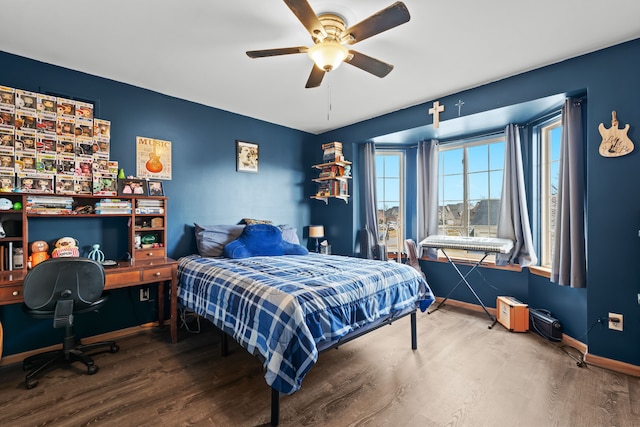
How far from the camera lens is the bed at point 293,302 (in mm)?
1646

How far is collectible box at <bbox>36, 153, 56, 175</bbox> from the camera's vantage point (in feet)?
8.25

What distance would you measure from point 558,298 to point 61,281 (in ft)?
13.9

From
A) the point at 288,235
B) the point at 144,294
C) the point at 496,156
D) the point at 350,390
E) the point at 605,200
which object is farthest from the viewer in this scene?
the point at 288,235

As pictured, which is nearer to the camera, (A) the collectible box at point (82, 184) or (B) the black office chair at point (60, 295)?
(B) the black office chair at point (60, 295)

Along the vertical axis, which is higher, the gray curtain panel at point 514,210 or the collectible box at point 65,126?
the collectible box at point 65,126

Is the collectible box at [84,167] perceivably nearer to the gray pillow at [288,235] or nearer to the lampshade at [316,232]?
the gray pillow at [288,235]

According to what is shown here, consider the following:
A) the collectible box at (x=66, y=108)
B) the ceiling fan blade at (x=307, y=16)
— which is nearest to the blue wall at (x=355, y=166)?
the collectible box at (x=66, y=108)

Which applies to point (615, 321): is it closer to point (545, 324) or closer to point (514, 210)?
point (545, 324)

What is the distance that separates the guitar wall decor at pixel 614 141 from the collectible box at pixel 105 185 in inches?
169

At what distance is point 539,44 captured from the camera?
7.57 ft

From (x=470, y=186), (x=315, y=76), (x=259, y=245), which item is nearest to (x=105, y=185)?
(x=259, y=245)

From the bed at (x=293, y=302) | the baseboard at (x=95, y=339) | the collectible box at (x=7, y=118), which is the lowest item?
the baseboard at (x=95, y=339)

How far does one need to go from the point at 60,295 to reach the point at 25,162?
49.7 inches

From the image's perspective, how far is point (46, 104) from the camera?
2.56 m
